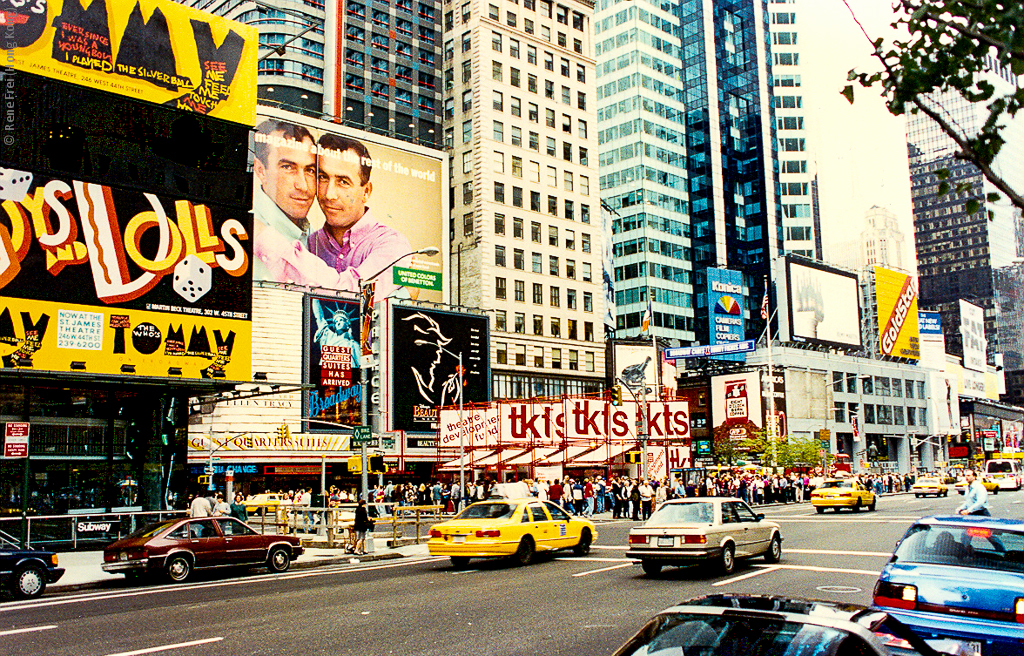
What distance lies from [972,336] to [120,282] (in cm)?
15859

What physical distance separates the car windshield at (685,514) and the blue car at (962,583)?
24.7 ft

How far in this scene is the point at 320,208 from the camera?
6694cm

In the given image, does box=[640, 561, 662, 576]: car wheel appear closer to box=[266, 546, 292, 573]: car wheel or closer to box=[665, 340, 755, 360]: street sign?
box=[266, 546, 292, 573]: car wheel

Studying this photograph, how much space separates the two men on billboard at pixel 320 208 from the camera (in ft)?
211

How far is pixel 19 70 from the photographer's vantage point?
30141 millimetres

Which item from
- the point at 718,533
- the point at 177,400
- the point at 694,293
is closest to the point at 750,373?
the point at 694,293

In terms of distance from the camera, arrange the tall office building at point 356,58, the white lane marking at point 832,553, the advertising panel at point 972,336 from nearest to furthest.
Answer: the white lane marking at point 832,553
the tall office building at point 356,58
the advertising panel at point 972,336

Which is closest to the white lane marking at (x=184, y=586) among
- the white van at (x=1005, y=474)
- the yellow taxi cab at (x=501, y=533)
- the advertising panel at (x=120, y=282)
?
the yellow taxi cab at (x=501, y=533)

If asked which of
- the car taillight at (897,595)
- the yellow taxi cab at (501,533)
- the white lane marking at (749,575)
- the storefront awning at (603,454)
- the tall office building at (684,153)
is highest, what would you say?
the tall office building at (684,153)

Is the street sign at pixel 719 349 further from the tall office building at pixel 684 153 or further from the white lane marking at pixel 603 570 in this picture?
the white lane marking at pixel 603 570

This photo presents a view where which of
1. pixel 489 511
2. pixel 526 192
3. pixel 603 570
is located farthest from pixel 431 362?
pixel 603 570

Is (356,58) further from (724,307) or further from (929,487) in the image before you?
(929,487)

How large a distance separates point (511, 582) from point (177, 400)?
727 inches

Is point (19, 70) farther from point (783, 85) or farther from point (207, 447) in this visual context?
point (783, 85)
